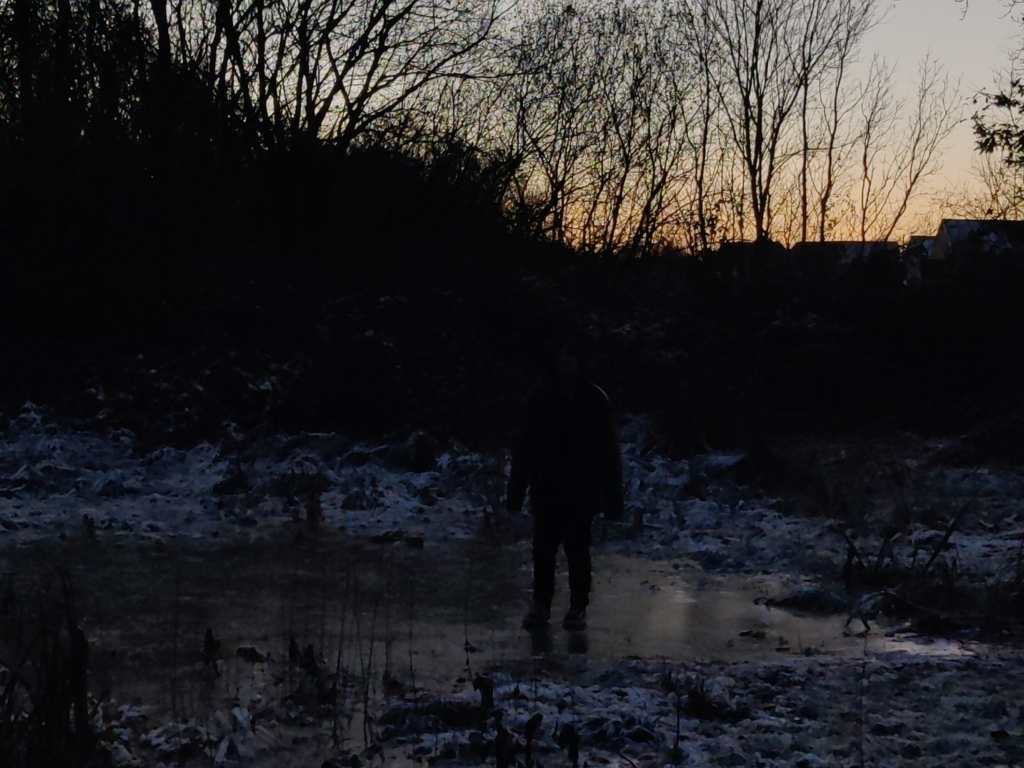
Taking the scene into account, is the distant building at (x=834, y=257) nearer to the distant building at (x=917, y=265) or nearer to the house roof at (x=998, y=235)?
the distant building at (x=917, y=265)

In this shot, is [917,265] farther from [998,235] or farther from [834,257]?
[834,257]

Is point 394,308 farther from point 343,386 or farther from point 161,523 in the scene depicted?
point 161,523

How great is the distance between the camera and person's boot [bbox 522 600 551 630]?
7766 millimetres

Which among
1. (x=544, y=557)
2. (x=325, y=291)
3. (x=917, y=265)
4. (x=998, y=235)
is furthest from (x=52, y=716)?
(x=998, y=235)

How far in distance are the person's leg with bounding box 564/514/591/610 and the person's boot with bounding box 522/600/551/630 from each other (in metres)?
0.20

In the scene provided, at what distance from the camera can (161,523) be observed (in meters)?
11.4

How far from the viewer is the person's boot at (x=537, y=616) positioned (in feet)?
25.5

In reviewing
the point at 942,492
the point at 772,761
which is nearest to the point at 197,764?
the point at 772,761

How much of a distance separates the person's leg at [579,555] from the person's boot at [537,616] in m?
0.20

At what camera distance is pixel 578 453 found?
25.8 ft

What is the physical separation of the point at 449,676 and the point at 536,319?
51.8 ft

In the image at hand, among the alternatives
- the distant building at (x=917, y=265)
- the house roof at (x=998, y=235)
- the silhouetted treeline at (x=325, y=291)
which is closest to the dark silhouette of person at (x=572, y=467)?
the silhouetted treeline at (x=325, y=291)

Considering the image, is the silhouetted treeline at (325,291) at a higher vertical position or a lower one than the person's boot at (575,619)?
A: higher

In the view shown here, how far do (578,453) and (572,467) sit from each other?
10cm
